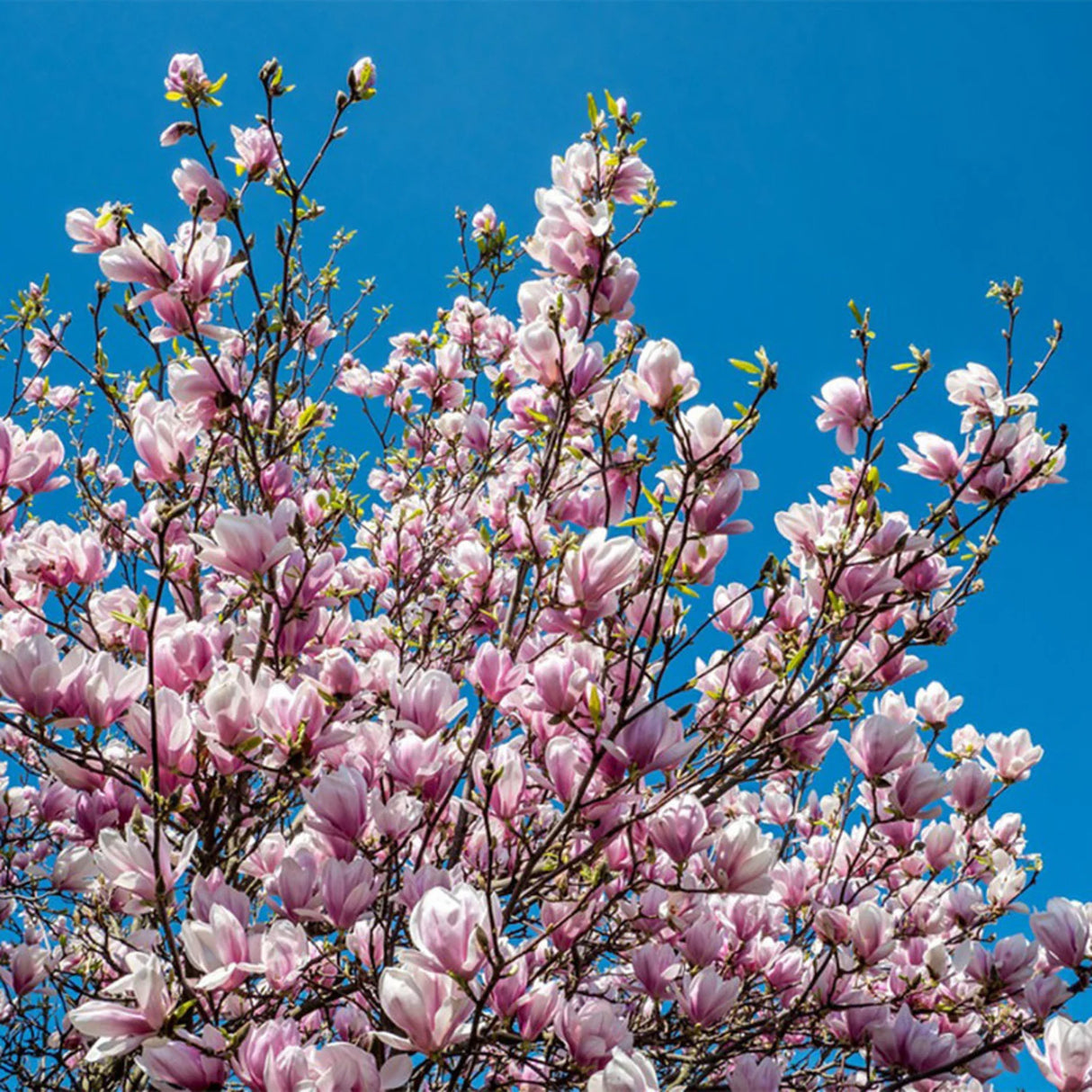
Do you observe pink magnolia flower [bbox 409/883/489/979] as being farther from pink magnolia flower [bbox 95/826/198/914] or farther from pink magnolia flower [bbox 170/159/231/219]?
pink magnolia flower [bbox 170/159/231/219]

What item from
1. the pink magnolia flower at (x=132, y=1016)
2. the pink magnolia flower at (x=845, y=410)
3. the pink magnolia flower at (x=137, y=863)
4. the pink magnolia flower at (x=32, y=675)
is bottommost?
the pink magnolia flower at (x=132, y=1016)

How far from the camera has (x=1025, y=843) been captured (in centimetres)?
444

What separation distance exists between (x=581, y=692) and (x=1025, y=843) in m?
3.42

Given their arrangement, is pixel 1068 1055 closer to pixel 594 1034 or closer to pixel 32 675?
pixel 594 1034

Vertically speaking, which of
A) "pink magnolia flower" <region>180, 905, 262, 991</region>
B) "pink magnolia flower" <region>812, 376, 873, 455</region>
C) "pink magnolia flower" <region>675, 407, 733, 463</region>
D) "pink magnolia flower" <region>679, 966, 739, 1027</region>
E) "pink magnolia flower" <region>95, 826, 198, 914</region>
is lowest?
"pink magnolia flower" <region>180, 905, 262, 991</region>

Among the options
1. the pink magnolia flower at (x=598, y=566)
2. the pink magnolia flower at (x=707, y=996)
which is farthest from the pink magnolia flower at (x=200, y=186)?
the pink magnolia flower at (x=707, y=996)

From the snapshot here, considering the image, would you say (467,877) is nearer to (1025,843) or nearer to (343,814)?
(343,814)

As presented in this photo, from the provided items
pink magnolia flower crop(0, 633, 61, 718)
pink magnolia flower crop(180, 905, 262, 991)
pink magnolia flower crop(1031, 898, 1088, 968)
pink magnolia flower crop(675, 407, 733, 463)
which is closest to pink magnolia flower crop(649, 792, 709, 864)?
pink magnolia flower crop(675, 407, 733, 463)

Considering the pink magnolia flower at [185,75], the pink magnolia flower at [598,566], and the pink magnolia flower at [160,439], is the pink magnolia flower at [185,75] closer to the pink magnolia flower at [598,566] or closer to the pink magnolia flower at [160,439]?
the pink magnolia flower at [160,439]

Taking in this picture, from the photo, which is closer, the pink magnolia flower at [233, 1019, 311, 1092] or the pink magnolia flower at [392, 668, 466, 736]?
the pink magnolia flower at [233, 1019, 311, 1092]

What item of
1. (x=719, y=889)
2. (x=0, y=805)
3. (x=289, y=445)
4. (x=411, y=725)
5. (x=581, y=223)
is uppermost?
(x=581, y=223)

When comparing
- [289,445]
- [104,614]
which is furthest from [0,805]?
[289,445]

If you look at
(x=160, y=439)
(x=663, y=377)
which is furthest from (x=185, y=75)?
(x=663, y=377)

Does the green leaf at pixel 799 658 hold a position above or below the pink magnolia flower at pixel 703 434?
below
